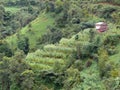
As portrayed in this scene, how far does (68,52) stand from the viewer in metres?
31.1

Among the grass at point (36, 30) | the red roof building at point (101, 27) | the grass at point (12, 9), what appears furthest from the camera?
the grass at point (12, 9)

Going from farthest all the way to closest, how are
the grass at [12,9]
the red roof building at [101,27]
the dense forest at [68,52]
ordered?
the grass at [12,9] < the red roof building at [101,27] < the dense forest at [68,52]

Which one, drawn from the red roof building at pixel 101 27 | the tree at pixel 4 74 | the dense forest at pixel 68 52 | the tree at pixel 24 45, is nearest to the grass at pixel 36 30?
the dense forest at pixel 68 52

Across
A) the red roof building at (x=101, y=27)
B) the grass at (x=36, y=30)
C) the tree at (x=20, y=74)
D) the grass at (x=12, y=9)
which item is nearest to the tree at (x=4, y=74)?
the tree at (x=20, y=74)

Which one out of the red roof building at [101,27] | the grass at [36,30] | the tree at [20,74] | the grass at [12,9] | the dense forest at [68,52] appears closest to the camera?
the dense forest at [68,52]

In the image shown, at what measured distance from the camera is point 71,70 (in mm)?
26062

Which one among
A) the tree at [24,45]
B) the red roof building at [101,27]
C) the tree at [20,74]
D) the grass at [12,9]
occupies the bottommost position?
the grass at [12,9]

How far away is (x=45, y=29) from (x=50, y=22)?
4.93 feet

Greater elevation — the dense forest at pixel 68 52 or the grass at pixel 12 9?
the dense forest at pixel 68 52

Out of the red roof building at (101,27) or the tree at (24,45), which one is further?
the tree at (24,45)

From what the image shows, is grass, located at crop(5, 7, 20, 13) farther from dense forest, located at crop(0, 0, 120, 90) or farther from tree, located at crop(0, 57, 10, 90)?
tree, located at crop(0, 57, 10, 90)

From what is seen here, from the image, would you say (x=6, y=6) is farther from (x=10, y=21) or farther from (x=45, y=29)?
(x=45, y=29)

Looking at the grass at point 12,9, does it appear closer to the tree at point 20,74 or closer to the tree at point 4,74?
the tree at point 4,74

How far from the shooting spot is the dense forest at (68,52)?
1030 inches
